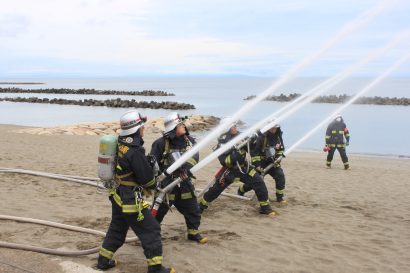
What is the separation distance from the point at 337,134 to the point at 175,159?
432 inches

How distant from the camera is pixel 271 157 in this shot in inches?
373

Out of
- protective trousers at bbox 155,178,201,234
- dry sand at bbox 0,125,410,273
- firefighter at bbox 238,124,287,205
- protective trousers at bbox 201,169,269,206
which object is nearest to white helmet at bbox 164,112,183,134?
protective trousers at bbox 155,178,201,234

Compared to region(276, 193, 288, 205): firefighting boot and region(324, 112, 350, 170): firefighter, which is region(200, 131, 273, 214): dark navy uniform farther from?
region(324, 112, 350, 170): firefighter

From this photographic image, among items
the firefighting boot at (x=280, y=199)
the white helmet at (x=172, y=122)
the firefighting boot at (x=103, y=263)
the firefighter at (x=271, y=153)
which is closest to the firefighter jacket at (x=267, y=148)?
the firefighter at (x=271, y=153)

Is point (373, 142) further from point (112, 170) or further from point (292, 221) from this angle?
point (112, 170)

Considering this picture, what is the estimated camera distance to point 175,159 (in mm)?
6086

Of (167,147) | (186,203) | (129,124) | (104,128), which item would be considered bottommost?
(104,128)

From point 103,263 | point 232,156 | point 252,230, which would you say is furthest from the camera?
point 232,156

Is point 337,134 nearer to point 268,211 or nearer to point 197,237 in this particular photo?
point 268,211

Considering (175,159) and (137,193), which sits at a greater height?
(175,159)

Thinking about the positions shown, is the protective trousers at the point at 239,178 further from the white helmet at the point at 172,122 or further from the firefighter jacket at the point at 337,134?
the firefighter jacket at the point at 337,134

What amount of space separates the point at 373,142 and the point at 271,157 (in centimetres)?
2149

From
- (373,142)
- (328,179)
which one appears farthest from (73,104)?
(328,179)

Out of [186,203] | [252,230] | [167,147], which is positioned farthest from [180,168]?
[252,230]
